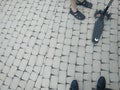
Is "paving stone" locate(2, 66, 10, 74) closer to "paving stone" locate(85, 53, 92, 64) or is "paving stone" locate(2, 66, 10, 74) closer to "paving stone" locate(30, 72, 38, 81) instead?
"paving stone" locate(30, 72, 38, 81)

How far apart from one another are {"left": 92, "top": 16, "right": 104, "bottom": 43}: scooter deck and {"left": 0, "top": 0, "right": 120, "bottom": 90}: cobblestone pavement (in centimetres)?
8

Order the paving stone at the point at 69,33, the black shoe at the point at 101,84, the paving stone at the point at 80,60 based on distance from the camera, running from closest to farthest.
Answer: the black shoe at the point at 101,84 → the paving stone at the point at 80,60 → the paving stone at the point at 69,33

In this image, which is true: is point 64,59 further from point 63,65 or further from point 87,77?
point 87,77

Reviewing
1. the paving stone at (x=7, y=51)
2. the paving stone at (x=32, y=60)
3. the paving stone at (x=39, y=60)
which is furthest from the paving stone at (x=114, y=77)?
the paving stone at (x=7, y=51)

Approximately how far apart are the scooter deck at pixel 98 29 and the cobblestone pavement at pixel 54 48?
8 cm

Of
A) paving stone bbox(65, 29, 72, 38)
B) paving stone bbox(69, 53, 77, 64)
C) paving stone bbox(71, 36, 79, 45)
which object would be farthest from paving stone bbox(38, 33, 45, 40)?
paving stone bbox(69, 53, 77, 64)

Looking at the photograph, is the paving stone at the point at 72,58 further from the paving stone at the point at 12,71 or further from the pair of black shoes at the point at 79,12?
the paving stone at the point at 12,71

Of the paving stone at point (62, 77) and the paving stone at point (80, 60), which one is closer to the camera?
the paving stone at point (62, 77)

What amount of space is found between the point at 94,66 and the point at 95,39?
1.51 ft

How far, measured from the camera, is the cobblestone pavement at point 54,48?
9.23ft

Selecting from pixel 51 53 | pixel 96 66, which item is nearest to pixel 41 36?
pixel 51 53

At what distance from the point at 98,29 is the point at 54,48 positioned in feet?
2.58

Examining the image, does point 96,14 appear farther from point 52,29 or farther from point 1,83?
point 1,83

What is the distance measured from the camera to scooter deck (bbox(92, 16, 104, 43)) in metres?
3.08
